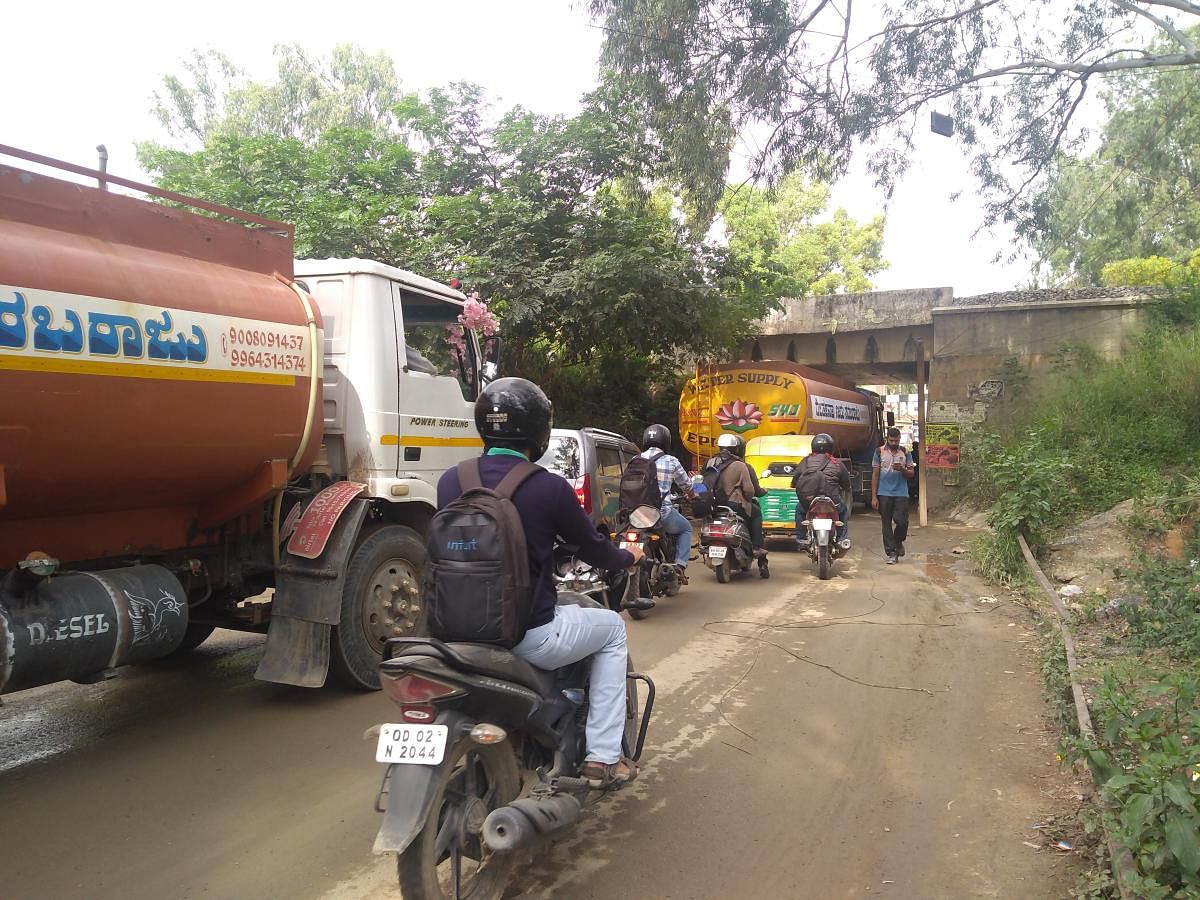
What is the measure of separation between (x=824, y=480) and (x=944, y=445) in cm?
798

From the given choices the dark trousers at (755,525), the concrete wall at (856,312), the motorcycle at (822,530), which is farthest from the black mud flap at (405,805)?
the concrete wall at (856,312)

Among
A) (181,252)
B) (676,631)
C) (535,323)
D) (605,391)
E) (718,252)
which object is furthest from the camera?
(605,391)

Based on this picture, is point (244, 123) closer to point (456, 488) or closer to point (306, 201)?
point (306, 201)

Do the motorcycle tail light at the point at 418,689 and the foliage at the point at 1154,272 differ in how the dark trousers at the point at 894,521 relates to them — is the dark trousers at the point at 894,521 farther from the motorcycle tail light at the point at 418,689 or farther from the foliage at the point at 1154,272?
the foliage at the point at 1154,272

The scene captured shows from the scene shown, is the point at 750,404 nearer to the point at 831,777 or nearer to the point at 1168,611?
the point at 1168,611

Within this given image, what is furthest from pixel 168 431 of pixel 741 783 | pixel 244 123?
pixel 244 123

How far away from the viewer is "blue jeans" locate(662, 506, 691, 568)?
8812mm

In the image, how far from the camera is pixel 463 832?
9.25 ft

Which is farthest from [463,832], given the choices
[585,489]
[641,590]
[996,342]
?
[996,342]

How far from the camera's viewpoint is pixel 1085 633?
6.73m

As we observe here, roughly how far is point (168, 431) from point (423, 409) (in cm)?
209

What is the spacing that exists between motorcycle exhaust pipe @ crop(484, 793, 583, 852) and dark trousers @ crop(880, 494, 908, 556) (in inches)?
372

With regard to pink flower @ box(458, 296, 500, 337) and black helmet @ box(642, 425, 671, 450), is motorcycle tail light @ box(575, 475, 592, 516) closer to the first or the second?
black helmet @ box(642, 425, 671, 450)

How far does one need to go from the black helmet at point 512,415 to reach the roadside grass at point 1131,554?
2427 millimetres
